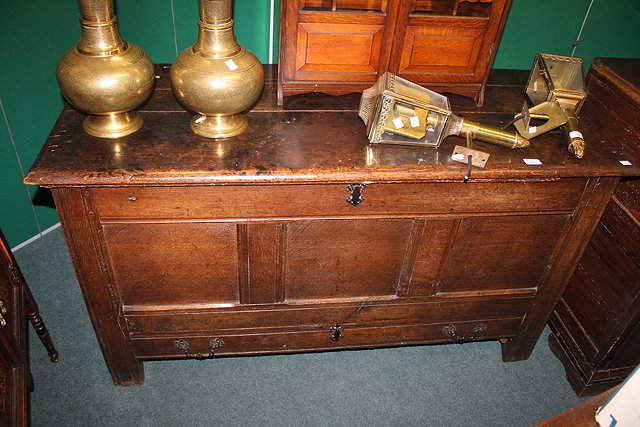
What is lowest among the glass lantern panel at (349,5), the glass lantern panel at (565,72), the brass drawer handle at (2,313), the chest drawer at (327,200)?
the brass drawer handle at (2,313)

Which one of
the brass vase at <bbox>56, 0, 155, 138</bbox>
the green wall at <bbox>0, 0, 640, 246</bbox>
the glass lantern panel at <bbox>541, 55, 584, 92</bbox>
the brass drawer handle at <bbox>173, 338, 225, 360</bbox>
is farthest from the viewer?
the green wall at <bbox>0, 0, 640, 246</bbox>

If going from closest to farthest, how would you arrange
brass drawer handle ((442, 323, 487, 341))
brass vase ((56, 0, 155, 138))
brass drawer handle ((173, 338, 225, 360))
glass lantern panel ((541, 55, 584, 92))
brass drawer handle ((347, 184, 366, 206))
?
brass vase ((56, 0, 155, 138)) → brass drawer handle ((347, 184, 366, 206)) → glass lantern panel ((541, 55, 584, 92)) → brass drawer handle ((173, 338, 225, 360)) → brass drawer handle ((442, 323, 487, 341))

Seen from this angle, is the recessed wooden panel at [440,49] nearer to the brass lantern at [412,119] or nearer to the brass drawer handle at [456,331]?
the brass lantern at [412,119]

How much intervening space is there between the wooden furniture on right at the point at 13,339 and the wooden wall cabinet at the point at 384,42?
3.98 ft

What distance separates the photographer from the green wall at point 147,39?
241 cm

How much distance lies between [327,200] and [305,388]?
3.27 ft

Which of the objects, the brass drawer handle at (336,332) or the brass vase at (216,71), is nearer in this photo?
the brass vase at (216,71)

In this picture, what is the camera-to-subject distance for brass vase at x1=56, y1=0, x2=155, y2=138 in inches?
61.1

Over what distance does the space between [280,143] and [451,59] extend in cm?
72

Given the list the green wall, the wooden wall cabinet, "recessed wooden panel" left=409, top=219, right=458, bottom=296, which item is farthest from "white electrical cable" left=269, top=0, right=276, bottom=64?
"recessed wooden panel" left=409, top=219, right=458, bottom=296

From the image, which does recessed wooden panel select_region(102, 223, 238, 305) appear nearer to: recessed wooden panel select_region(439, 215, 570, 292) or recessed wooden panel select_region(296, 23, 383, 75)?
recessed wooden panel select_region(296, 23, 383, 75)

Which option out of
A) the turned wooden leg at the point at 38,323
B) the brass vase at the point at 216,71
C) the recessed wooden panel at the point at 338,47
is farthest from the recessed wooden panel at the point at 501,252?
the turned wooden leg at the point at 38,323

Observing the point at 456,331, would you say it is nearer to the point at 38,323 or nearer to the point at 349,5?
the point at 349,5

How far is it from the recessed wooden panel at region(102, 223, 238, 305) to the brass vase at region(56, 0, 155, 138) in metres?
0.39
